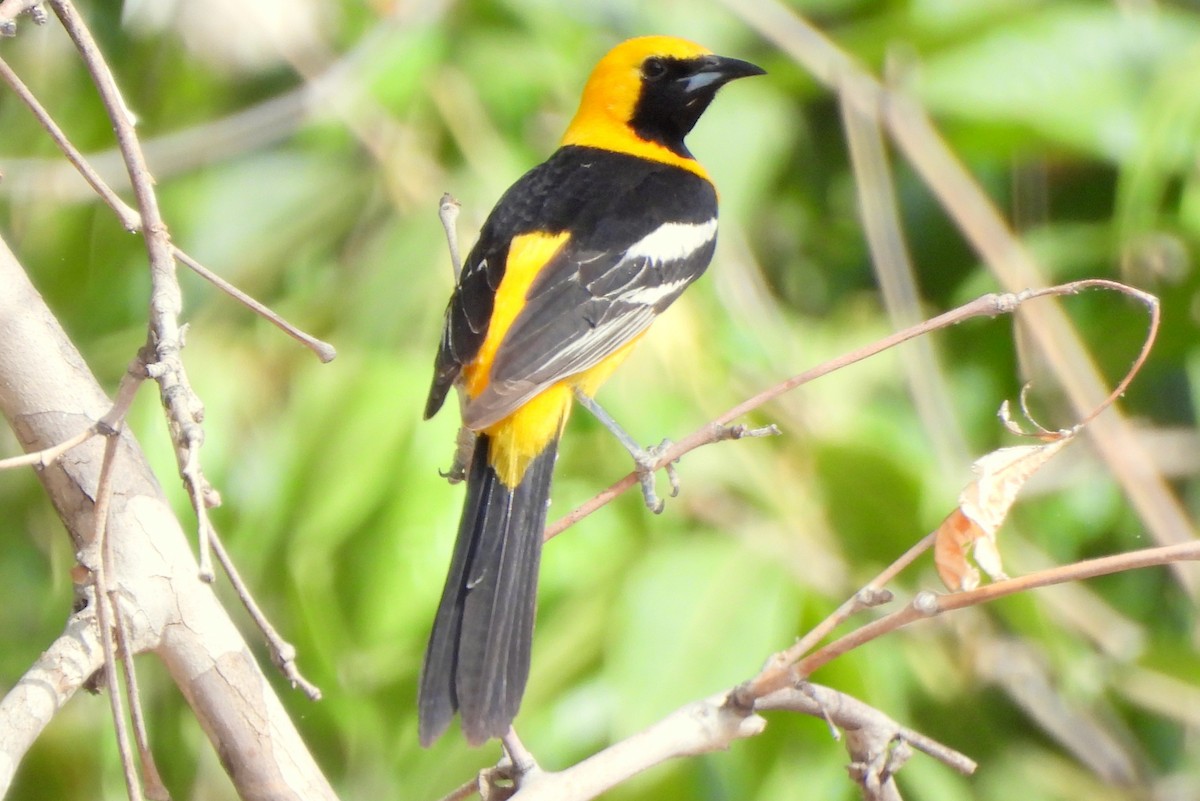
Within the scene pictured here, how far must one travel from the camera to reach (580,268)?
2.43 metres

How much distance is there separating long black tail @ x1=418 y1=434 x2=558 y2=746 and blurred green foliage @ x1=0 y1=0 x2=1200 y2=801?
0.24 metres

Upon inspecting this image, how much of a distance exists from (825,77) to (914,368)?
0.76m

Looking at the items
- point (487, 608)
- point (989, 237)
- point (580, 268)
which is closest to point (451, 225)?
point (580, 268)

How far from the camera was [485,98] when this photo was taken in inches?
123

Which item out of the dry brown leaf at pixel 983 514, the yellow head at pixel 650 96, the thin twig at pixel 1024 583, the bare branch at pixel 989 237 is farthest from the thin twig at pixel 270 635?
the bare branch at pixel 989 237

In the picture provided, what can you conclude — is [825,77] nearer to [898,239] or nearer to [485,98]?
[898,239]

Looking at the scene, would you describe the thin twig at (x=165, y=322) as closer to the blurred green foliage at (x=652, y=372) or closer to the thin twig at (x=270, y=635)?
the thin twig at (x=270, y=635)

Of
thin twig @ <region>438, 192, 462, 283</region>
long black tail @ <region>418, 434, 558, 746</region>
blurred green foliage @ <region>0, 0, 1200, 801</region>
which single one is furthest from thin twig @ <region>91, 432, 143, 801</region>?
blurred green foliage @ <region>0, 0, 1200, 801</region>

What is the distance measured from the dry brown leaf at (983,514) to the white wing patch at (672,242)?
1262 mm

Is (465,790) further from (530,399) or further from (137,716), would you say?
(530,399)

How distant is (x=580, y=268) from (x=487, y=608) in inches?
28.3

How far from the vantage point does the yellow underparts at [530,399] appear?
2.18 metres

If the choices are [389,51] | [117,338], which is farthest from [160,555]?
[389,51]

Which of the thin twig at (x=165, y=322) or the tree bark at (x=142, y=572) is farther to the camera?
the tree bark at (x=142, y=572)
